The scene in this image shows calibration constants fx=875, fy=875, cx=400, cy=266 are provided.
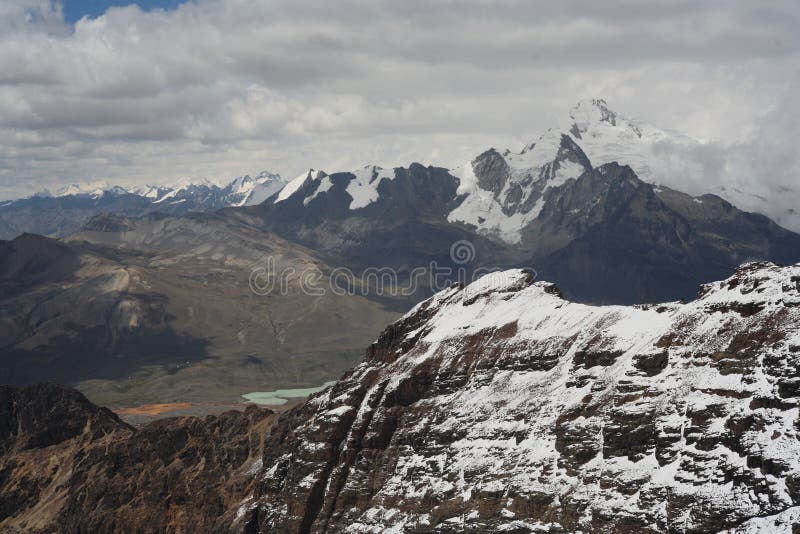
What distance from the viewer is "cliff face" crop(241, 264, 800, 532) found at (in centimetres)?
12238

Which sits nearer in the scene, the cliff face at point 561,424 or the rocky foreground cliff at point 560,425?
the rocky foreground cliff at point 560,425

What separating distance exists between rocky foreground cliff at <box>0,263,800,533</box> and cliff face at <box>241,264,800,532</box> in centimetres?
27

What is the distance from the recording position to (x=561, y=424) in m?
146

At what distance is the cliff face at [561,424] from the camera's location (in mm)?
122375

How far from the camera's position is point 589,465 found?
137 m

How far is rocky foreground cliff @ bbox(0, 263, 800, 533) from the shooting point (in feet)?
401

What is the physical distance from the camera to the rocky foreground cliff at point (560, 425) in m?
122

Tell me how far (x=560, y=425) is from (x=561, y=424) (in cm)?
27

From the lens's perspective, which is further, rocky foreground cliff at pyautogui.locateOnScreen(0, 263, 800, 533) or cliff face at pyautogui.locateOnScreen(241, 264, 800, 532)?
cliff face at pyautogui.locateOnScreen(241, 264, 800, 532)

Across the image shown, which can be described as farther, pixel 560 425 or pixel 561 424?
pixel 561 424

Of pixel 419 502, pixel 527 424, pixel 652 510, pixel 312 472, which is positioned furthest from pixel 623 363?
pixel 312 472

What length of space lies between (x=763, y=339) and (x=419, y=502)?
63124 mm

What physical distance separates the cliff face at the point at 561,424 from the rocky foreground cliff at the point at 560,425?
0.89 ft

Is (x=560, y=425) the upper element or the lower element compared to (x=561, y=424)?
lower
